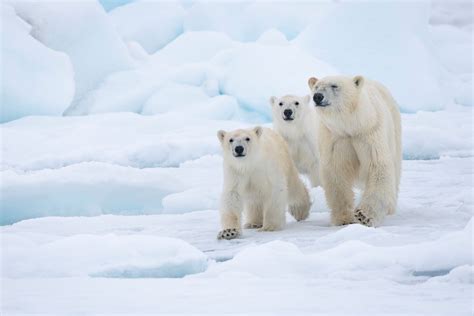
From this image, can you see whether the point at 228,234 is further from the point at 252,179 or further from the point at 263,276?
the point at 263,276

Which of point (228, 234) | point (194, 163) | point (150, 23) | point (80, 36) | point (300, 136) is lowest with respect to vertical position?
point (194, 163)

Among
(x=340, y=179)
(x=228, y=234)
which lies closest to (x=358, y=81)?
(x=340, y=179)

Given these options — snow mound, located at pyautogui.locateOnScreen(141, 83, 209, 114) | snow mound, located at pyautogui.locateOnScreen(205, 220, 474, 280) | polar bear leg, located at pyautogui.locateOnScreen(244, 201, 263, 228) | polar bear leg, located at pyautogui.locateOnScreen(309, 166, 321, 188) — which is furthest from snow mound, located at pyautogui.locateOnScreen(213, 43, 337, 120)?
snow mound, located at pyautogui.locateOnScreen(205, 220, 474, 280)

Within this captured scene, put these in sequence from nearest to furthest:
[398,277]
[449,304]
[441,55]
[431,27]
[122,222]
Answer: [449,304]
[398,277]
[122,222]
[441,55]
[431,27]

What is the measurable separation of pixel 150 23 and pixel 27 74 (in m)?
7.30

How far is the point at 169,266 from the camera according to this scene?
277cm

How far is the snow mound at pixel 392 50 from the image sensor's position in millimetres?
13328

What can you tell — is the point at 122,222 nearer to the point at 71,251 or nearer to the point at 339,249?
the point at 71,251

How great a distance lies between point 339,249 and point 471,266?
580mm

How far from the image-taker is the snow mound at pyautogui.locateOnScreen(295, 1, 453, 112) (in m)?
13.3

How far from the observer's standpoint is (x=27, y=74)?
9922mm

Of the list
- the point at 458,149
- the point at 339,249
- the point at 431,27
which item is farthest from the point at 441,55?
the point at 339,249

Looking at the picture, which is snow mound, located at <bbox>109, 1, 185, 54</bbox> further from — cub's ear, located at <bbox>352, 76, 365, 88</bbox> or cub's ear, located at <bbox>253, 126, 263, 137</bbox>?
cub's ear, located at <bbox>352, 76, 365, 88</bbox>

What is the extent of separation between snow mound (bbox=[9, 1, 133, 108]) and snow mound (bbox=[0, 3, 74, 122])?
3.69 ft
